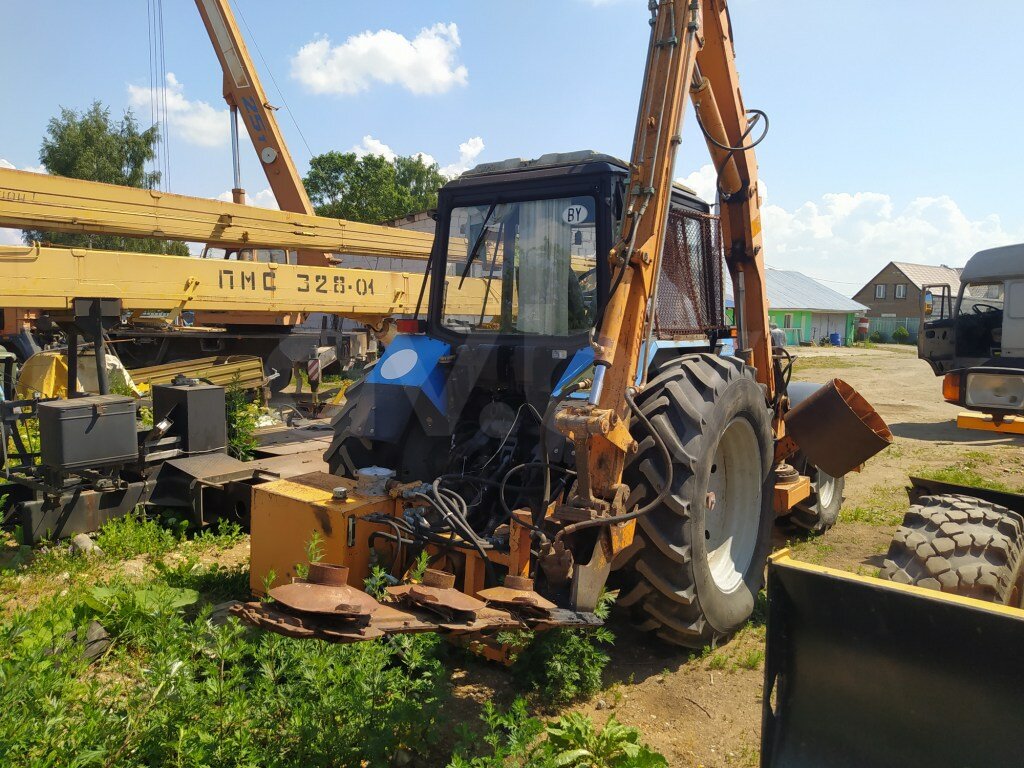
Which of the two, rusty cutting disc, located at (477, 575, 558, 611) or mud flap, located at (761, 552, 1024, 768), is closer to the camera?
mud flap, located at (761, 552, 1024, 768)

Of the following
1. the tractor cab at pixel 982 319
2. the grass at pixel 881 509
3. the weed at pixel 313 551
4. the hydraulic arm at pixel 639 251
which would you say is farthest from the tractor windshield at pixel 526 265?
the tractor cab at pixel 982 319

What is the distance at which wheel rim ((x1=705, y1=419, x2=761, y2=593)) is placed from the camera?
3906 mm

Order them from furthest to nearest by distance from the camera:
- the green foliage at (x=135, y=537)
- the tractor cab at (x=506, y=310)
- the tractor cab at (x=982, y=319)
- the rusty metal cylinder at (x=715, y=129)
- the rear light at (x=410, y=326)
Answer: the tractor cab at (x=982, y=319) < the green foliage at (x=135, y=537) < the rear light at (x=410, y=326) < the rusty metal cylinder at (x=715, y=129) < the tractor cab at (x=506, y=310)

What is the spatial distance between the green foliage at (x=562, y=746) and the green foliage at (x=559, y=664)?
0.78 feet

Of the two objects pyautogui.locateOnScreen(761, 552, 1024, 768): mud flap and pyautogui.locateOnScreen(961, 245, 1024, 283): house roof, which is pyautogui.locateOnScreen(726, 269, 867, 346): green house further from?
pyautogui.locateOnScreen(761, 552, 1024, 768): mud flap

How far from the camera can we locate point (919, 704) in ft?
6.93

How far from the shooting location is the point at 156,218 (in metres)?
6.54

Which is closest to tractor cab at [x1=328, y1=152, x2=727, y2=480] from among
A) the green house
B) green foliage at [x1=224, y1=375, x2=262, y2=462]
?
green foliage at [x1=224, y1=375, x2=262, y2=462]

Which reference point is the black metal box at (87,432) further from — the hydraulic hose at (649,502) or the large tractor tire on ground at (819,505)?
the large tractor tire on ground at (819,505)

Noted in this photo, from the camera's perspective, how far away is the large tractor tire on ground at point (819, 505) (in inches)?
214

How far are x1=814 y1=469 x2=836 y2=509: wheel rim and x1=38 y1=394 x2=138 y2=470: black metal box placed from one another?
16.4 ft

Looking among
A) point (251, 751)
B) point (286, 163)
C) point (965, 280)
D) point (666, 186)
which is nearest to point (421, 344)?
point (666, 186)

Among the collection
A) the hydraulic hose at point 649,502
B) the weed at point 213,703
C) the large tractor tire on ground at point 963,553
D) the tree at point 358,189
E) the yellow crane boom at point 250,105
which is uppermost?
the tree at point 358,189

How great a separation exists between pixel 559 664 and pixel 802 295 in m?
41.8
